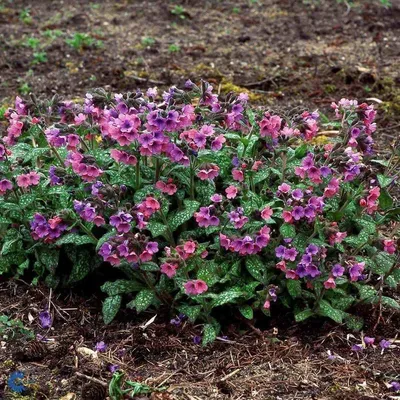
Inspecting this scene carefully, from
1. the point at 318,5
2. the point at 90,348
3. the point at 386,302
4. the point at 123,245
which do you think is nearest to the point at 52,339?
the point at 90,348

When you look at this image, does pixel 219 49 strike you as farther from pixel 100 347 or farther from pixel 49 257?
pixel 100 347

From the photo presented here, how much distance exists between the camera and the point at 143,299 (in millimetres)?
3152

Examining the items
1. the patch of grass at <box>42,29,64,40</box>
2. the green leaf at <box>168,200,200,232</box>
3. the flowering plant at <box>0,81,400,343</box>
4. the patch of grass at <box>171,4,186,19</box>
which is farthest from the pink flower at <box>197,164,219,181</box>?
the patch of grass at <box>171,4,186,19</box>

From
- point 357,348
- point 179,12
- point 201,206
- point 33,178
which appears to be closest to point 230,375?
point 357,348

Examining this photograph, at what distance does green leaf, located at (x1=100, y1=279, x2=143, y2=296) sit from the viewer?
3.23 m

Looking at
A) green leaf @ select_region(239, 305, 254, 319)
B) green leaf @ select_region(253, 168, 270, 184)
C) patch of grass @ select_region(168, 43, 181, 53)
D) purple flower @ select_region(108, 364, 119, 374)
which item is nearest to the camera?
purple flower @ select_region(108, 364, 119, 374)

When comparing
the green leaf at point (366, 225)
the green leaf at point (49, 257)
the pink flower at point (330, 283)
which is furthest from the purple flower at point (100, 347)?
the green leaf at point (366, 225)

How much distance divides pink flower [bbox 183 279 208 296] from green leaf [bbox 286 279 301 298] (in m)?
0.38

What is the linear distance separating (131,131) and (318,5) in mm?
5396

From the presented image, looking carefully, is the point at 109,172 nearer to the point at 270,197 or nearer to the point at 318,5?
the point at 270,197

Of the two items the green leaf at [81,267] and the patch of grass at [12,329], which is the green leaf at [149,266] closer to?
the green leaf at [81,267]

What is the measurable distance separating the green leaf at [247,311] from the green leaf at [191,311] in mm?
181

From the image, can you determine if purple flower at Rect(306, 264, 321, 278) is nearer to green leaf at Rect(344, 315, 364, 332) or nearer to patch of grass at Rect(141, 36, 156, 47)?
green leaf at Rect(344, 315, 364, 332)

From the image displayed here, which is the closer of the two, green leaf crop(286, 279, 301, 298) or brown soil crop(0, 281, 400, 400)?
brown soil crop(0, 281, 400, 400)
